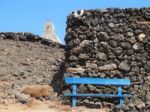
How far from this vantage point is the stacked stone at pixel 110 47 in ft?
42.3

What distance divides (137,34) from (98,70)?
1.41m

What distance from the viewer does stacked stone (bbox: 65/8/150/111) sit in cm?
1288

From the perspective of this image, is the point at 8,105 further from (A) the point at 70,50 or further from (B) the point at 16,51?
(B) the point at 16,51

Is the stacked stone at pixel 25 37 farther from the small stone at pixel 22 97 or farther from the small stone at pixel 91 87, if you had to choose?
the small stone at pixel 91 87

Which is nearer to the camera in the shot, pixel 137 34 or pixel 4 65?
pixel 137 34

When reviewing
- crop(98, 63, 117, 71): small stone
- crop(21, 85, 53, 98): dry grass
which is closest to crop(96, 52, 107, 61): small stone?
crop(98, 63, 117, 71): small stone

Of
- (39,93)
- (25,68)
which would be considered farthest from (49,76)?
(39,93)

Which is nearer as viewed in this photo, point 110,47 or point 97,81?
point 97,81

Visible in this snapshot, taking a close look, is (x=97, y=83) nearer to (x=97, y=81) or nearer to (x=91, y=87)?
(x=97, y=81)

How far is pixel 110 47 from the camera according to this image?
1320cm

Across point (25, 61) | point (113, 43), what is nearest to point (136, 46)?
point (113, 43)

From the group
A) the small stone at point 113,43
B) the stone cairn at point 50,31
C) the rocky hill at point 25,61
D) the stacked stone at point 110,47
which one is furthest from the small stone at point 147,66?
the stone cairn at point 50,31

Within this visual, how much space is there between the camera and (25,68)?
16750mm

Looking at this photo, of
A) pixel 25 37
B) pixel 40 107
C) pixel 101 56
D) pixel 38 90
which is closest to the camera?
pixel 40 107
